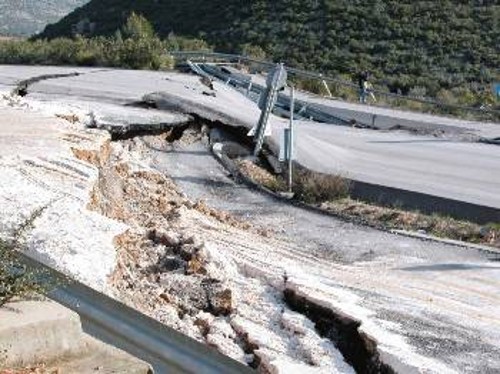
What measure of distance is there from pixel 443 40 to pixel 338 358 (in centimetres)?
4092

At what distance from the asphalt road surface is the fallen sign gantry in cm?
1039

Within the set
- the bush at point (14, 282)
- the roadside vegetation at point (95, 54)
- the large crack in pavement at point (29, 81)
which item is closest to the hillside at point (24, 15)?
the roadside vegetation at point (95, 54)

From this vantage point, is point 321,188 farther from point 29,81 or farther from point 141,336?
point 29,81

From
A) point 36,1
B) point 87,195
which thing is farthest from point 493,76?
point 36,1

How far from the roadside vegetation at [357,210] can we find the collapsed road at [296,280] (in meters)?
0.74

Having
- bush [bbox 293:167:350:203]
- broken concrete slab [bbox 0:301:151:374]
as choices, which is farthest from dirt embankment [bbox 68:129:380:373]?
bush [bbox 293:167:350:203]

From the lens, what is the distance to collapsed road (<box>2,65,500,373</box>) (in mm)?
7707

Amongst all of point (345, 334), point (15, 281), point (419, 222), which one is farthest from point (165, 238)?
point (419, 222)

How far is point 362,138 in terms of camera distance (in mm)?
22344

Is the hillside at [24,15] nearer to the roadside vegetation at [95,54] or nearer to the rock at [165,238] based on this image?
the roadside vegetation at [95,54]

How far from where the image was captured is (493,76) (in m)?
41.5

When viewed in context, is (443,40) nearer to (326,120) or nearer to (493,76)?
(493,76)

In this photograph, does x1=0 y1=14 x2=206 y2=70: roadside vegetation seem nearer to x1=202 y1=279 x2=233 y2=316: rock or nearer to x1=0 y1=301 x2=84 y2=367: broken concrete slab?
x1=202 y1=279 x2=233 y2=316: rock

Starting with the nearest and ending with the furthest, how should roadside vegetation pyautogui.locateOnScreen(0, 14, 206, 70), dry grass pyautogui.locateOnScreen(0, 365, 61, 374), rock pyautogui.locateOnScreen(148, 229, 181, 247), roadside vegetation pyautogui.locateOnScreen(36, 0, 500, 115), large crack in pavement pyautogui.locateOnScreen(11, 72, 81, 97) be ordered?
1. dry grass pyautogui.locateOnScreen(0, 365, 61, 374)
2. rock pyautogui.locateOnScreen(148, 229, 181, 247)
3. large crack in pavement pyautogui.locateOnScreen(11, 72, 81, 97)
4. roadside vegetation pyautogui.locateOnScreen(0, 14, 206, 70)
5. roadside vegetation pyautogui.locateOnScreen(36, 0, 500, 115)
